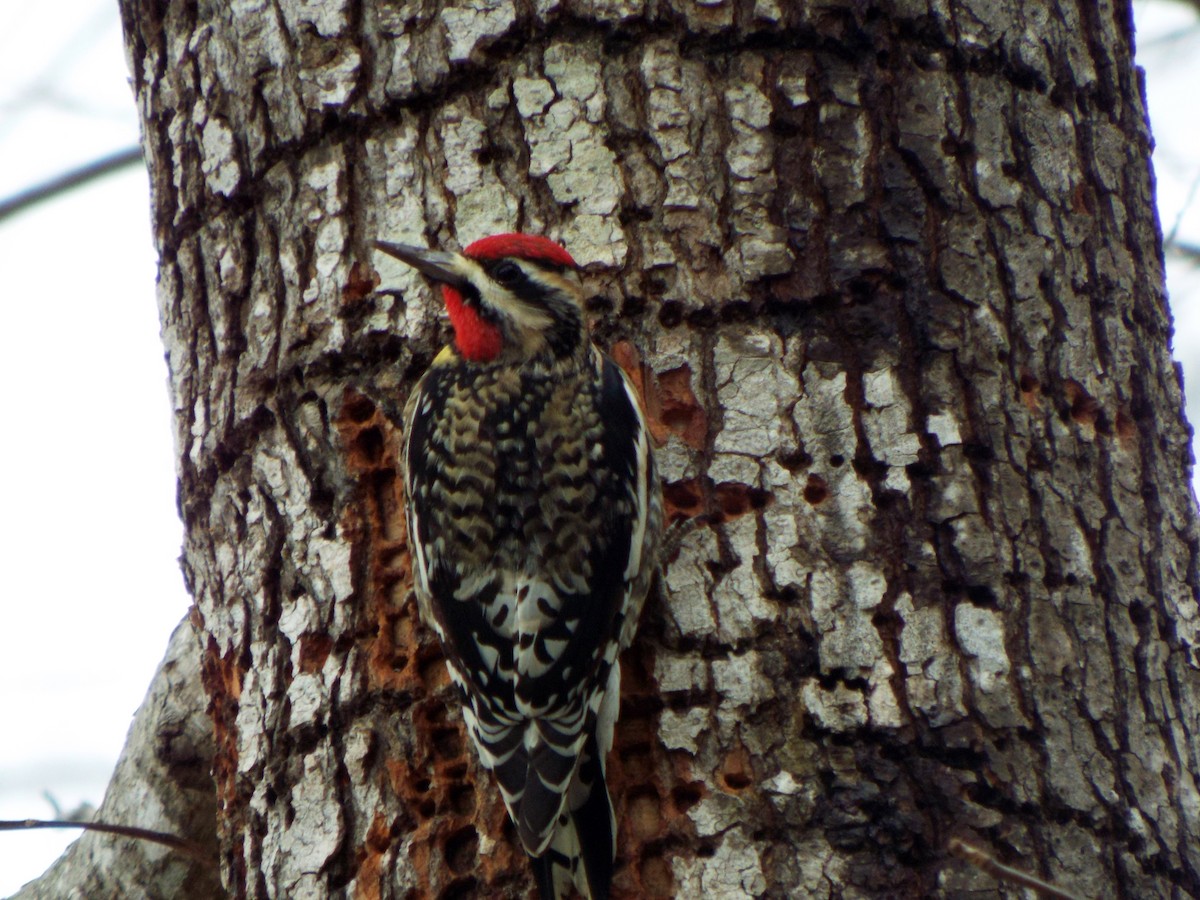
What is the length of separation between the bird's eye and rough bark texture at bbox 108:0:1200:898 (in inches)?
3.4

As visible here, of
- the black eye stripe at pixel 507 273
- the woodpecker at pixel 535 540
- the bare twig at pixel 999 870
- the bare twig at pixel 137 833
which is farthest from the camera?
the black eye stripe at pixel 507 273

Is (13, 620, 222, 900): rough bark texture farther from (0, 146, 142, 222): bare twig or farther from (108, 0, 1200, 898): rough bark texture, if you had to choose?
(0, 146, 142, 222): bare twig

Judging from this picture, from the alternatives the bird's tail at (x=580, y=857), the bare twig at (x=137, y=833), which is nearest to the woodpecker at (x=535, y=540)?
the bird's tail at (x=580, y=857)

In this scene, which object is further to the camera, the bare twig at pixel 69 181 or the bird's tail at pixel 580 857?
the bare twig at pixel 69 181

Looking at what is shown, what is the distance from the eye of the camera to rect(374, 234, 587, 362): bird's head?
A: 2898mm

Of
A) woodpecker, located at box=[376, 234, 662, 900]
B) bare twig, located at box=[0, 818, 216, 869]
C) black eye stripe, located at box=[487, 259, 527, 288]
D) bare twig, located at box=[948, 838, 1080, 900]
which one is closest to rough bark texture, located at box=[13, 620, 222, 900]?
bare twig, located at box=[0, 818, 216, 869]

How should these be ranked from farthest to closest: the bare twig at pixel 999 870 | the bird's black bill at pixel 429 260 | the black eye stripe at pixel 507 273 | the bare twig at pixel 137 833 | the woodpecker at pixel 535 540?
the black eye stripe at pixel 507 273 < the bird's black bill at pixel 429 260 < the woodpecker at pixel 535 540 < the bare twig at pixel 137 833 < the bare twig at pixel 999 870

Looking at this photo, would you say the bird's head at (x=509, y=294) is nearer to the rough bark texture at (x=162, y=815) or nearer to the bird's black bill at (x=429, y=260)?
the bird's black bill at (x=429, y=260)

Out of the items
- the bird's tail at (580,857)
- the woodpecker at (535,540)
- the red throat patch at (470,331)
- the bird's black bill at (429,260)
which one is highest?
the bird's black bill at (429,260)

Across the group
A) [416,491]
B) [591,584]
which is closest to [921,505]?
[591,584]

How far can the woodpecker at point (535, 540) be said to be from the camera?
2.67m

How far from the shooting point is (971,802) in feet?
8.02

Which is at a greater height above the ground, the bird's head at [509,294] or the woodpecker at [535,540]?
the bird's head at [509,294]

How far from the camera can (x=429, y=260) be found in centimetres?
287
